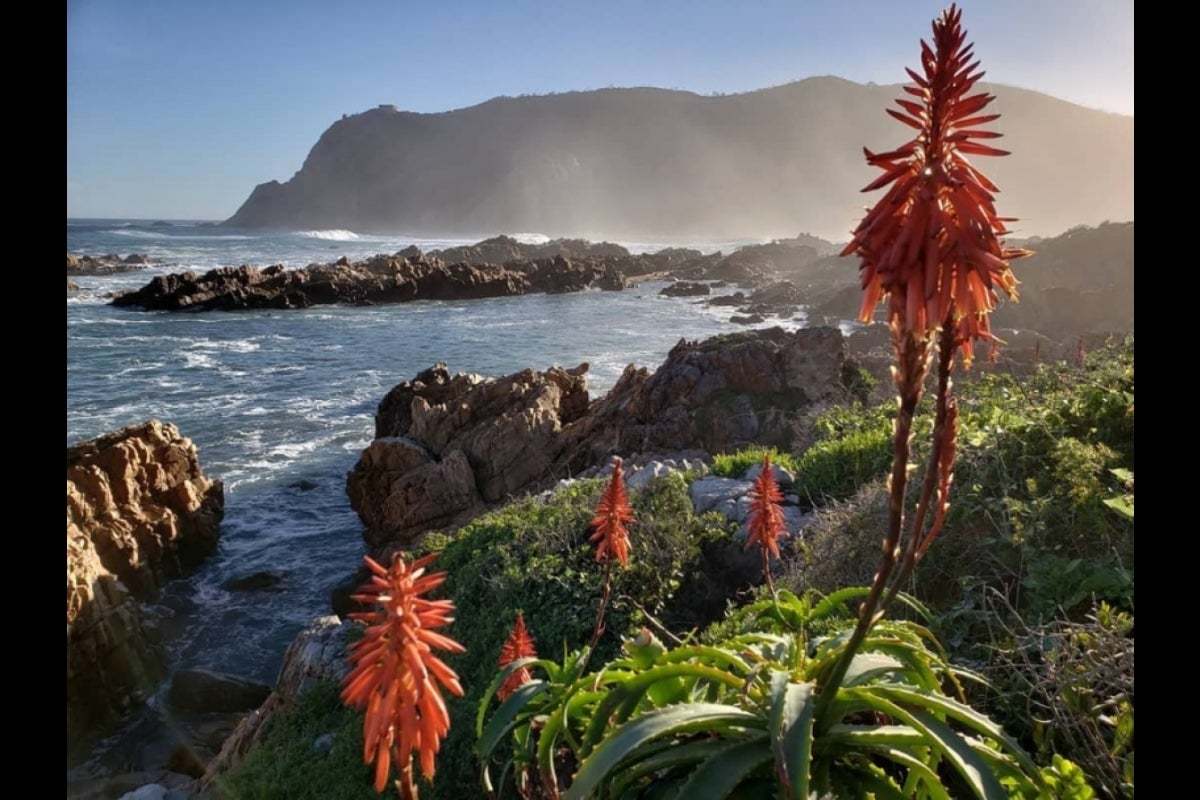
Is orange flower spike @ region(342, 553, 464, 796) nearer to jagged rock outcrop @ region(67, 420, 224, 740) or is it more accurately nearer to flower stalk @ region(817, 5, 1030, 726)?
flower stalk @ region(817, 5, 1030, 726)

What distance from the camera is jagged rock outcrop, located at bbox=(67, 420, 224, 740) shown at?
9141 mm

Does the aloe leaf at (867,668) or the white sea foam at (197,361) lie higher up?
the white sea foam at (197,361)

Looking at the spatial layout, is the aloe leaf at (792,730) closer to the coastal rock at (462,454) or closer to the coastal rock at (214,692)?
the coastal rock at (214,692)

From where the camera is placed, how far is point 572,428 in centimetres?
1378

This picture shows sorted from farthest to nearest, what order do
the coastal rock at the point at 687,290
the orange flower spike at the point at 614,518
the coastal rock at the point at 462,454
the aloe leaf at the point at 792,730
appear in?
1. the coastal rock at the point at 687,290
2. the coastal rock at the point at 462,454
3. the orange flower spike at the point at 614,518
4. the aloe leaf at the point at 792,730

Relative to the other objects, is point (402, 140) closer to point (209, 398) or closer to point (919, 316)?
point (209, 398)

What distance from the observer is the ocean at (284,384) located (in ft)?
39.3

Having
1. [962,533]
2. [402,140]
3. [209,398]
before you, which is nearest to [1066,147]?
[209,398]

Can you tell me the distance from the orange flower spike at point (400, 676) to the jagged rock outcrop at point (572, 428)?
10.9m

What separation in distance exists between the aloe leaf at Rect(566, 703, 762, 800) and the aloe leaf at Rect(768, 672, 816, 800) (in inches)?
5.3

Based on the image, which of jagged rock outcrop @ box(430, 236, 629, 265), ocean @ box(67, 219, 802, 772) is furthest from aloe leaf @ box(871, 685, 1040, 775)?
jagged rock outcrop @ box(430, 236, 629, 265)

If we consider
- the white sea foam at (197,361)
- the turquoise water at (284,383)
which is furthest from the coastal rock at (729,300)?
the white sea foam at (197,361)
